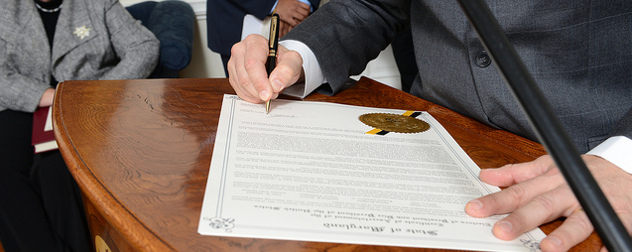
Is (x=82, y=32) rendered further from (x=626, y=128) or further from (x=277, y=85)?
(x=626, y=128)

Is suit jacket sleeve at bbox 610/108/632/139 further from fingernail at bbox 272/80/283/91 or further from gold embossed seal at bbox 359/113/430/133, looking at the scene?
fingernail at bbox 272/80/283/91

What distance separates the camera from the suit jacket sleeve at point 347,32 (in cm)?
83

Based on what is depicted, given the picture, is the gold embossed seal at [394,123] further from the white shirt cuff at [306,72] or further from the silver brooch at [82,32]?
the silver brooch at [82,32]

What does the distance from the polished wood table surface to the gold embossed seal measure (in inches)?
2.1

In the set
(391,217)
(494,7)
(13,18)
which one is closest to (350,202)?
(391,217)

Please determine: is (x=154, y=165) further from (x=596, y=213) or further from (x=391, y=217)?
(x=596, y=213)

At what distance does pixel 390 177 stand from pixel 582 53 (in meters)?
0.41

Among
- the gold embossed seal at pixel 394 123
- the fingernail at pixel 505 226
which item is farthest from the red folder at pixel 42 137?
the fingernail at pixel 505 226

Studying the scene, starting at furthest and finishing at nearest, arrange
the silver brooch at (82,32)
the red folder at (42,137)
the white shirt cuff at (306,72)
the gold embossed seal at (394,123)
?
1. the silver brooch at (82,32)
2. the red folder at (42,137)
3. the white shirt cuff at (306,72)
4. the gold embossed seal at (394,123)

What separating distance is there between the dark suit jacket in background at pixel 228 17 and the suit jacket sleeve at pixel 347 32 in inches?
23.9

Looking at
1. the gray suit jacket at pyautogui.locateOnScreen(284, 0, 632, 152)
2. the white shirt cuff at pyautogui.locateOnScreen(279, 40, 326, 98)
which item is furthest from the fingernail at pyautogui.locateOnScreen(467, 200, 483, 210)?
the white shirt cuff at pyautogui.locateOnScreen(279, 40, 326, 98)

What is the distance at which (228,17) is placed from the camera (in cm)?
156

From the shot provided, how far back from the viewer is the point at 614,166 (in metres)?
0.49

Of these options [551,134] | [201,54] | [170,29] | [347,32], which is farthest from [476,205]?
[201,54]
